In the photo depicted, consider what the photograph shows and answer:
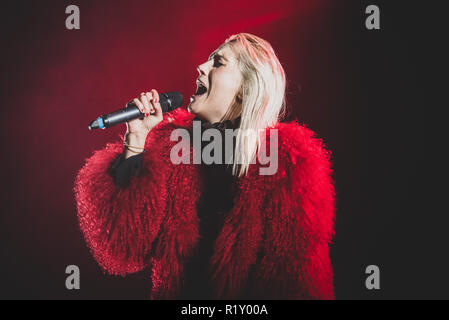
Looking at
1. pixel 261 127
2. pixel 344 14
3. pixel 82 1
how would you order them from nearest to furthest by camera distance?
pixel 261 127, pixel 344 14, pixel 82 1

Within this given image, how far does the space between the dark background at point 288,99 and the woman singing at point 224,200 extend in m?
0.56

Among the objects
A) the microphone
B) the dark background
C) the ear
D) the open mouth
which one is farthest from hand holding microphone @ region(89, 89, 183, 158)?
the dark background

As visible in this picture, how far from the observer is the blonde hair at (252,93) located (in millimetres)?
1091

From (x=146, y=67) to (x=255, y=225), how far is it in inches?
43.6

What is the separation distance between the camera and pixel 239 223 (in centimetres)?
102

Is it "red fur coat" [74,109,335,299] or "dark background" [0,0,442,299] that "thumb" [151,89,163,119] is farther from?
"dark background" [0,0,442,299]

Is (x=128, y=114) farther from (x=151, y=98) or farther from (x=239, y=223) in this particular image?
(x=239, y=223)

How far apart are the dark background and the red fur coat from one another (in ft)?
2.04

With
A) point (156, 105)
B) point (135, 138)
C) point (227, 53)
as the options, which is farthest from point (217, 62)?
point (135, 138)

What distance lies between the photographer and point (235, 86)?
1.11 metres

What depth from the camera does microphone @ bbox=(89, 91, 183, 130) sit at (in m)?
0.90

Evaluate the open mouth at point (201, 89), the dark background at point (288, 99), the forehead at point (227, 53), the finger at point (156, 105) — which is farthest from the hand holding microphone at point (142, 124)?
the dark background at point (288, 99)
